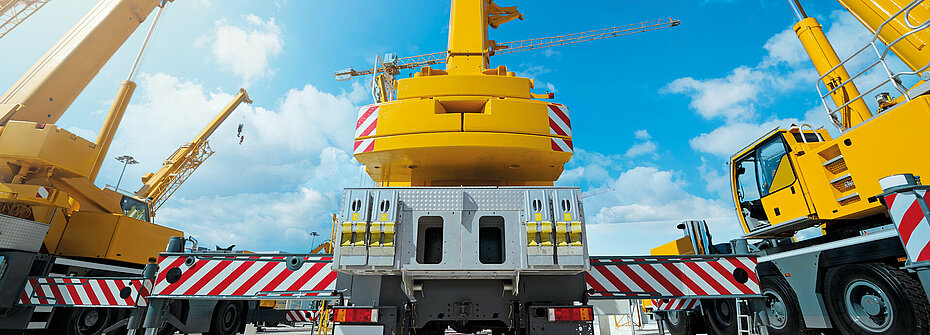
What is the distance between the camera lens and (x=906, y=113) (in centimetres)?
481

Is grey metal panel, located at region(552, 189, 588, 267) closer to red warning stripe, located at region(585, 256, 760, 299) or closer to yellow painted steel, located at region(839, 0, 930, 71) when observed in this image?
red warning stripe, located at region(585, 256, 760, 299)

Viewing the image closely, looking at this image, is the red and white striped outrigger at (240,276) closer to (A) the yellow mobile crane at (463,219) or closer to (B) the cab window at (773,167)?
(A) the yellow mobile crane at (463,219)

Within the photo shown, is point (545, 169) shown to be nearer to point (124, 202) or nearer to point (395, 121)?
point (395, 121)

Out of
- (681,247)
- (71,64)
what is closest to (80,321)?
(71,64)

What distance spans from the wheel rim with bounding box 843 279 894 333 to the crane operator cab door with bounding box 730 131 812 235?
1.14m

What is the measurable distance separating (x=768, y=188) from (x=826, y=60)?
3615 millimetres

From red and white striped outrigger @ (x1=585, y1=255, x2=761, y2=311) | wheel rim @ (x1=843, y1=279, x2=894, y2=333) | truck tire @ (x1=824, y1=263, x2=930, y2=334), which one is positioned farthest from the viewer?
wheel rim @ (x1=843, y1=279, x2=894, y2=333)

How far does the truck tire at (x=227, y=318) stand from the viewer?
A: 6332mm

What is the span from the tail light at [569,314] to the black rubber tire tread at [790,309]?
5.04 meters

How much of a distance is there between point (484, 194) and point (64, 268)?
8525 mm

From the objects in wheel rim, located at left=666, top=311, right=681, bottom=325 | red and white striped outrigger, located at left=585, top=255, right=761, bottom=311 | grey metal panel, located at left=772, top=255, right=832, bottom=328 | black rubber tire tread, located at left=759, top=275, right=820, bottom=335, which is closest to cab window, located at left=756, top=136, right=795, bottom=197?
grey metal panel, located at left=772, top=255, right=832, bottom=328

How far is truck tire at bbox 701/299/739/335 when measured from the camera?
6532 millimetres

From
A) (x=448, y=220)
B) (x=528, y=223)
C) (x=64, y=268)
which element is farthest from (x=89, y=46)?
(x=528, y=223)

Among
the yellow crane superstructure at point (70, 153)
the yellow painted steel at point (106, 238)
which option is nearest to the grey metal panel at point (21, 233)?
the yellow crane superstructure at point (70, 153)
